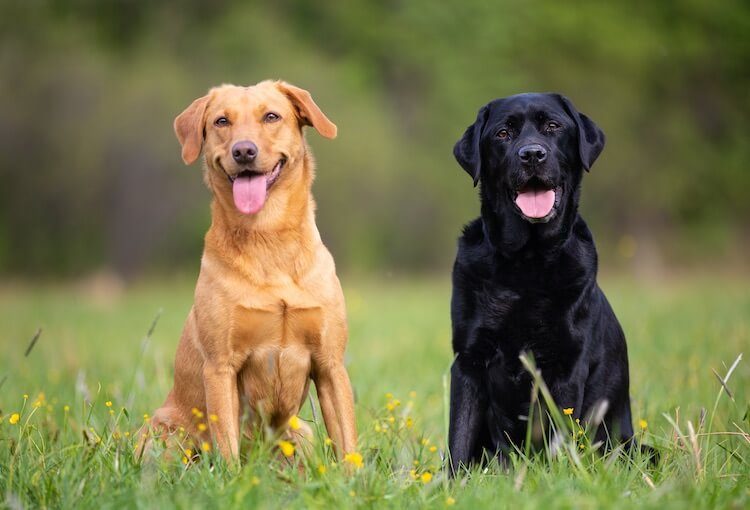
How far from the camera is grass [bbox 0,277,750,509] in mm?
2875

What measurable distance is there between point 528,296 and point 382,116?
71.7 ft

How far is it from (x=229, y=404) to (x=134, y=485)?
0.77 meters

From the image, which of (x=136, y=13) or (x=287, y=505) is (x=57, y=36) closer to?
(x=136, y=13)

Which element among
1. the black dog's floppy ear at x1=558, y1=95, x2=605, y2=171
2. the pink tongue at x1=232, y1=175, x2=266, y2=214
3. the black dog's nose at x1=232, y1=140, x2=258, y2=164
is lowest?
the pink tongue at x1=232, y1=175, x2=266, y2=214

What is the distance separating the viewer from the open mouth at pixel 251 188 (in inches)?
151

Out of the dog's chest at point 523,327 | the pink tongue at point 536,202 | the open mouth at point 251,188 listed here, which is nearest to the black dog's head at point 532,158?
the pink tongue at point 536,202

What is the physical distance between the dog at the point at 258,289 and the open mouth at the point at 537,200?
89cm

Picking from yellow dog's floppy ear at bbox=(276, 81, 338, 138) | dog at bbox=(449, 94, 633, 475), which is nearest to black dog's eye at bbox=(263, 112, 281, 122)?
yellow dog's floppy ear at bbox=(276, 81, 338, 138)

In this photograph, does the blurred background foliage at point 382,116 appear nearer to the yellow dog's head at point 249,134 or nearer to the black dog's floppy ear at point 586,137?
the yellow dog's head at point 249,134

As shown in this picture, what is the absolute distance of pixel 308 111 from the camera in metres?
4.05

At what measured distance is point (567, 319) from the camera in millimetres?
3770

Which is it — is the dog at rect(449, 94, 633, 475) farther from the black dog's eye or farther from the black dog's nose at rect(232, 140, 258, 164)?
the black dog's nose at rect(232, 140, 258, 164)

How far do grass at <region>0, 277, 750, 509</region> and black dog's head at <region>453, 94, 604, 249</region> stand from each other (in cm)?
85

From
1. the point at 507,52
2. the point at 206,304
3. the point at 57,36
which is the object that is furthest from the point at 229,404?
the point at 507,52
